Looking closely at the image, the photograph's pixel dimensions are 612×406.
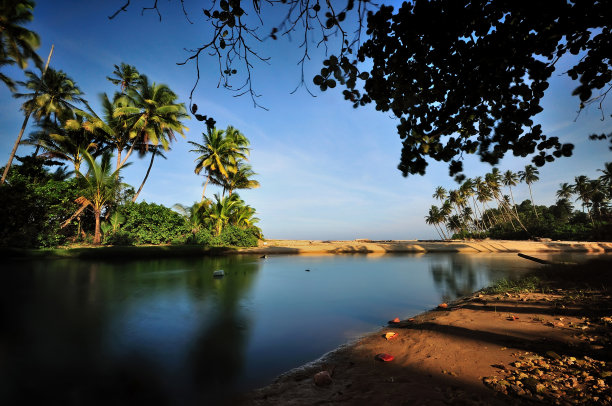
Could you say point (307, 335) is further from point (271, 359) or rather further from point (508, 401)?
point (508, 401)

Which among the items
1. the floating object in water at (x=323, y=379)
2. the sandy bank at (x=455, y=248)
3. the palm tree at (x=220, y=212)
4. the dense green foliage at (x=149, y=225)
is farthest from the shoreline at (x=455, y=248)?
the floating object in water at (x=323, y=379)

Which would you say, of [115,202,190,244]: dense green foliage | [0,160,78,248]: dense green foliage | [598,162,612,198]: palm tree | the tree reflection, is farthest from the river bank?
[598,162,612,198]: palm tree

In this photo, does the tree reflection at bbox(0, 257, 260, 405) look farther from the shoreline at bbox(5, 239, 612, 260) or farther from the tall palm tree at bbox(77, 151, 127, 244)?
the tall palm tree at bbox(77, 151, 127, 244)

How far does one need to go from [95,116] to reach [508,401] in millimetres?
31101

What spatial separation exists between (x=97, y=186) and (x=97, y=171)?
1182 mm

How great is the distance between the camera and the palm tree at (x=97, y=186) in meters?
18.8

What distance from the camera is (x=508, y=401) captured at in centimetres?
231

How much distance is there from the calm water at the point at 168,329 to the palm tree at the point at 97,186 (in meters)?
8.25

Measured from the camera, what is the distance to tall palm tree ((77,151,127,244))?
1884 cm

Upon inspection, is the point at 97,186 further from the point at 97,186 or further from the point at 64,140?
the point at 64,140

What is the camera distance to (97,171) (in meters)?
19.0

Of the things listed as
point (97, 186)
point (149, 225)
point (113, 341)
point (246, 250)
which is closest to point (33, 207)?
point (97, 186)

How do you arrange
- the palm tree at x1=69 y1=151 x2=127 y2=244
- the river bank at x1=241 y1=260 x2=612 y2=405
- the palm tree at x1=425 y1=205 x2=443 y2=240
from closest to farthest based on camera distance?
the river bank at x1=241 y1=260 x2=612 y2=405
the palm tree at x1=69 y1=151 x2=127 y2=244
the palm tree at x1=425 y1=205 x2=443 y2=240

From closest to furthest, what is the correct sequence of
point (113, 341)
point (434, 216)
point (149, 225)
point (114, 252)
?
point (113, 341) < point (114, 252) < point (149, 225) < point (434, 216)
